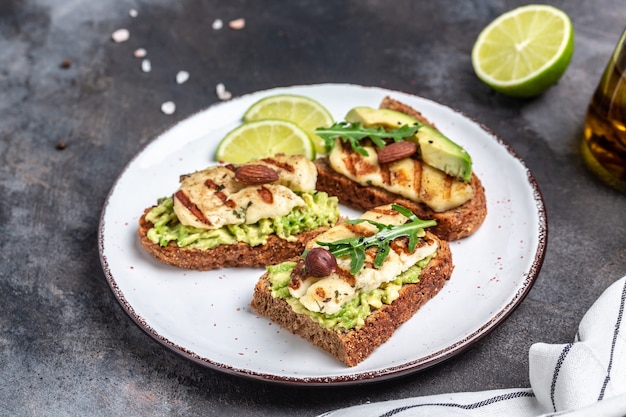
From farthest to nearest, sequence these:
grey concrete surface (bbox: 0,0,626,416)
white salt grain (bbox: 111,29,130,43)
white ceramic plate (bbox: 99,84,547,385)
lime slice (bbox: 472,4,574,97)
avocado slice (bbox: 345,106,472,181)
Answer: white salt grain (bbox: 111,29,130,43) → lime slice (bbox: 472,4,574,97) → avocado slice (bbox: 345,106,472,181) → grey concrete surface (bbox: 0,0,626,416) → white ceramic plate (bbox: 99,84,547,385)

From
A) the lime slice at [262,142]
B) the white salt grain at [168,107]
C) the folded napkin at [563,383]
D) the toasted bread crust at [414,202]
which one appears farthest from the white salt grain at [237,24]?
the folded napkin at [563,383]

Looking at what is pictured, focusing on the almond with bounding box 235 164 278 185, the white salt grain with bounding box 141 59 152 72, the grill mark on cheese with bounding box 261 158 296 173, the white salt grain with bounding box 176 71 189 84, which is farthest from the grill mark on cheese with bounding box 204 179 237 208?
the white salt grain with bounding box 141 59 152 72

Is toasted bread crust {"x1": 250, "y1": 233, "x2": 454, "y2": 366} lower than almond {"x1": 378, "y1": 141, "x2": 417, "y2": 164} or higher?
lower

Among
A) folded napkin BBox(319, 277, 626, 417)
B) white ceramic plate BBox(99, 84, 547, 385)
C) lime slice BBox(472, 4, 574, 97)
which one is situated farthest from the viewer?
lime slice BBox(472, 4, 574, 97)

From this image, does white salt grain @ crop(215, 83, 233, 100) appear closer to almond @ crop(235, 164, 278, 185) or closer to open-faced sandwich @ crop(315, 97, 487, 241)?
open-faced sandwich @ crop(315, 97, 487, 241)

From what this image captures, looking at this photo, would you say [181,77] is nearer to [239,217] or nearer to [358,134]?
[358,134]

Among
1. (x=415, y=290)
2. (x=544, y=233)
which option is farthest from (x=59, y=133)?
(x=544, y=233)
